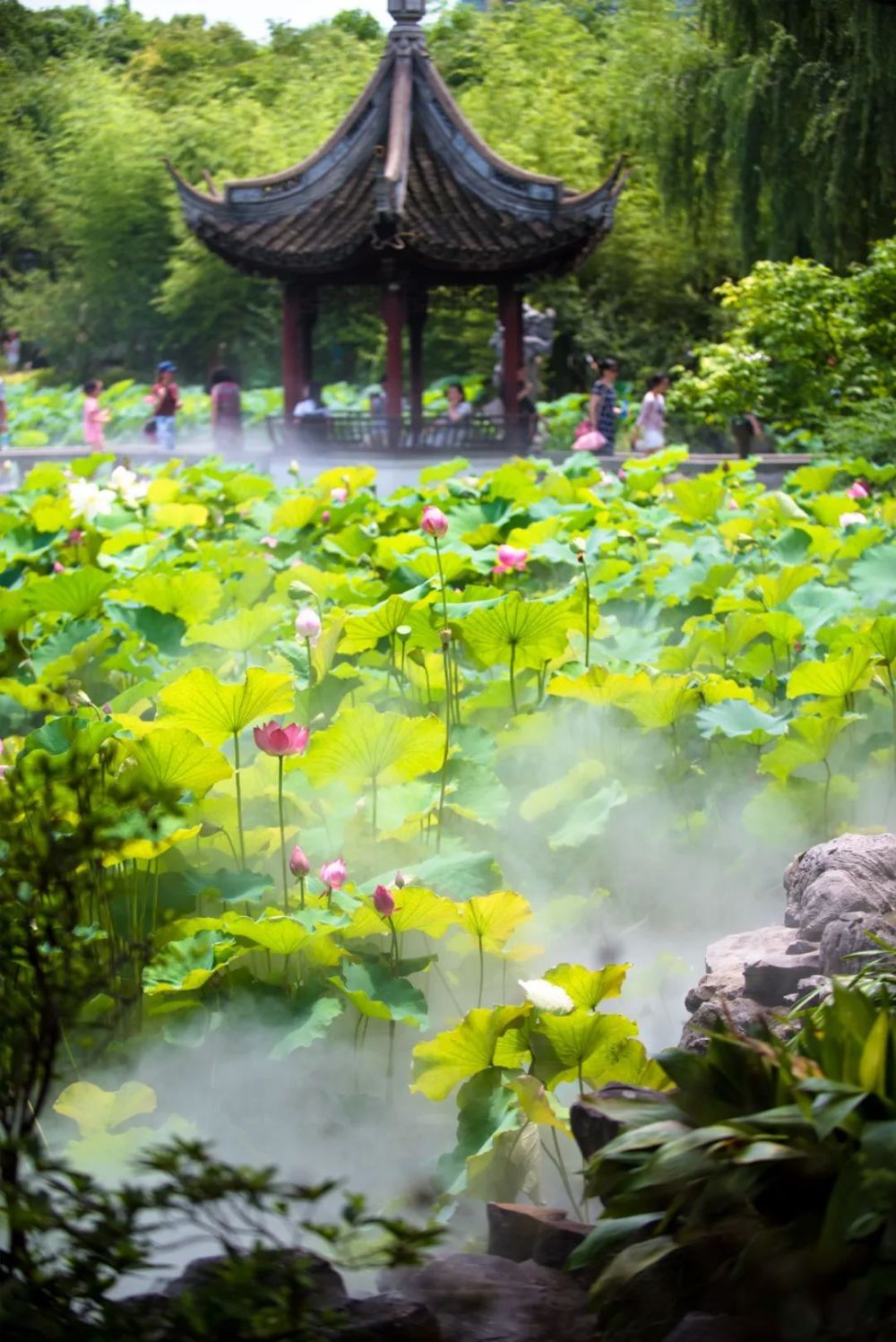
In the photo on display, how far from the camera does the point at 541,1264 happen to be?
1210 mm

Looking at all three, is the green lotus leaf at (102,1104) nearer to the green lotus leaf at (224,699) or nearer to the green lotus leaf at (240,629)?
the green lotus leaf at (224,699)

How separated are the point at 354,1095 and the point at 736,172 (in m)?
7.27

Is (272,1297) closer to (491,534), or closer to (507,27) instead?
(491,534)

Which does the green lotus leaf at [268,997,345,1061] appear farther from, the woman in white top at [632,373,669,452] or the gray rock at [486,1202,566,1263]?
the woman in white top at [632,373,669,452]

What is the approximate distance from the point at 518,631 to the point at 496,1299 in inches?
54.8

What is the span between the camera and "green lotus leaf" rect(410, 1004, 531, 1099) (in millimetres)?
1459

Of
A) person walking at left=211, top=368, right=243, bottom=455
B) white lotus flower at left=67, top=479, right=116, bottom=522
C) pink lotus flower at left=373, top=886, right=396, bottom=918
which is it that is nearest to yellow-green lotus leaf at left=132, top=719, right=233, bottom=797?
pink lotus flower at left=373, top=886, right=396, bottom=918

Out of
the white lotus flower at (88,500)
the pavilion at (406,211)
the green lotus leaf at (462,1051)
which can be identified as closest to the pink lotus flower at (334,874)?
the green lotus leaf at (462,1051)

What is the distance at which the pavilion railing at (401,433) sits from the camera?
927 cm

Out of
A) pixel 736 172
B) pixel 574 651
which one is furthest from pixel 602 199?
pixel 574 651

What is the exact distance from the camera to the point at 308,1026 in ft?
5.04

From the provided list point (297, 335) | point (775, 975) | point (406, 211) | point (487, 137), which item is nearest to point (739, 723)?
point (775, 975)

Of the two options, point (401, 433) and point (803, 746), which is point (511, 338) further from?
point (803, 746)

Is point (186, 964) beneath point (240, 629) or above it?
beneath
